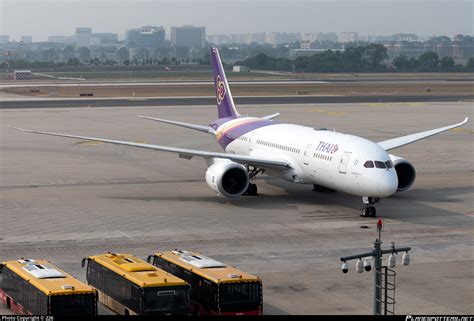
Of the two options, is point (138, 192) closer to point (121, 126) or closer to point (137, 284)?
point (137, 284)

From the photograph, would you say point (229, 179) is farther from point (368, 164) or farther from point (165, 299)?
point (165, 299)

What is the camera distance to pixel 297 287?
37812mm

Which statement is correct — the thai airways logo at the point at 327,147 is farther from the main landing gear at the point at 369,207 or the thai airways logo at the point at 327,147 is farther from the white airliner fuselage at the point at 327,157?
the main landing gear at the point at 369,207

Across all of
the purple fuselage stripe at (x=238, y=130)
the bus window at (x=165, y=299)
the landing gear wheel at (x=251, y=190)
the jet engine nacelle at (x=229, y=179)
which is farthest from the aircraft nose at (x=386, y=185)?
the bus window at (x=165, y=299)

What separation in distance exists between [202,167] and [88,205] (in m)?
18.6

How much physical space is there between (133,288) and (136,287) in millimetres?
272

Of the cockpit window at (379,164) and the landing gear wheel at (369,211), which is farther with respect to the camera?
the landing gear wheel at (369,211)

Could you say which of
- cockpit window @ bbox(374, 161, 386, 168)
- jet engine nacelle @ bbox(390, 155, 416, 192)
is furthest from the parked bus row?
jet engine nacelle @ bbox(390, 155, 416, 192)

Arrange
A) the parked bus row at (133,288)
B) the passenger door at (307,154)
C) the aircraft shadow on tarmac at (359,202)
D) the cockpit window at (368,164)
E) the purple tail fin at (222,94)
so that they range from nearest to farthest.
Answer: the parked bus row at (133,288) < the cockpit window at (368,164) < the aircraft shadow on tarmac at (359,202) < the passenger door at (307,154) < the purple tail fin at (222,94)

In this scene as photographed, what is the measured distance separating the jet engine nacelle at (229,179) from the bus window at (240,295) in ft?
75.2

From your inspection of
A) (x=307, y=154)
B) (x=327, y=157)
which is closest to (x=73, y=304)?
(x=327, y=157)

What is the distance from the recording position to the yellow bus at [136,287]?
102 feet

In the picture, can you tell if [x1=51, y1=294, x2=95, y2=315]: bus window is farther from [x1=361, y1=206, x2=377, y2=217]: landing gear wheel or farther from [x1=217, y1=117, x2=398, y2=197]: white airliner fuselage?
[x1=361, y1=206, x2=377, y2=217]: landing gear wheel

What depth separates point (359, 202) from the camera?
5750cm
